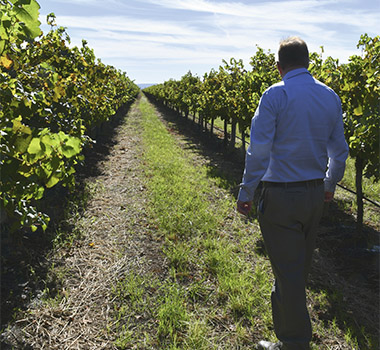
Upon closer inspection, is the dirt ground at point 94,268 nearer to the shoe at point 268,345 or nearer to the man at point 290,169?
the shoe at point 268,345

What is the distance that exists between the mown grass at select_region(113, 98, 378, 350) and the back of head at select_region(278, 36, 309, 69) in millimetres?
2256

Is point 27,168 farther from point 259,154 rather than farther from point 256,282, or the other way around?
point 256,282

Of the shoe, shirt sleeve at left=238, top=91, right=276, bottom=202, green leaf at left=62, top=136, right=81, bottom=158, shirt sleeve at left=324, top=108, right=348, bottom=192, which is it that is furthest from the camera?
the shoe

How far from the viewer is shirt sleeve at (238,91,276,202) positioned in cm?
212

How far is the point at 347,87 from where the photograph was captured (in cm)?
423

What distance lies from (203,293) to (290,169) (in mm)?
1846

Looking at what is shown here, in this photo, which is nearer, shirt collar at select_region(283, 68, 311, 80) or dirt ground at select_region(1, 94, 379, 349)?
shirt collar at select_region(283, 68, 311, 80)

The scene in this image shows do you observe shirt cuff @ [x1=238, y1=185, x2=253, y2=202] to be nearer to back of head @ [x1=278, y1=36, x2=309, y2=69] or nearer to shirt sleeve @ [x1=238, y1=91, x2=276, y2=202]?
shirt sleeve @ [x1=238, y1=91, x2=276, y2=202]

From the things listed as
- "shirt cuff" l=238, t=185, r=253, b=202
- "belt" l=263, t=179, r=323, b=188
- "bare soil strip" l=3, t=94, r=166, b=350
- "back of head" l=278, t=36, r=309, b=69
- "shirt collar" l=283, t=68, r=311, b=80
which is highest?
"back of head" l=278, t=36, r=309, b=69

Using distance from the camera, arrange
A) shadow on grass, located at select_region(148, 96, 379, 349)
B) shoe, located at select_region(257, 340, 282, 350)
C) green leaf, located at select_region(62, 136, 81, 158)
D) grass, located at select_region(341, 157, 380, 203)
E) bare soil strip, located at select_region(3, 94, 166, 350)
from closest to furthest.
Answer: green leaf, located at select_region(62, 136, 81, 158) → shoe, located at select_region(257, 340, 282, 350) → bare soil strip, located at select_region(3, 94, 166, 350) → shadow on grass, located at select_region(148, 96, 379, 349) → grass, located at select_region(341, 157, 380, 203)

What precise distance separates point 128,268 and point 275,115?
8.52 ft

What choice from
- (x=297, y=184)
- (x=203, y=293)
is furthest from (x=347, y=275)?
(x=297, y=184)

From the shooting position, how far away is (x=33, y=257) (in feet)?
12.6

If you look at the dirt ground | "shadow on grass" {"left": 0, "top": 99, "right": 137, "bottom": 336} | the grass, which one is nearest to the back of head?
→ the dirt ground
